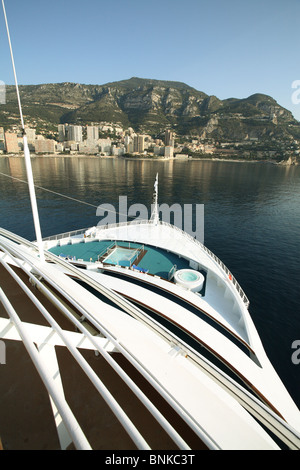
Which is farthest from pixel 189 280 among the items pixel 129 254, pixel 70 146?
pixel 70 146

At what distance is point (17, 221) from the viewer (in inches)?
1550

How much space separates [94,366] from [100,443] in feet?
4.08

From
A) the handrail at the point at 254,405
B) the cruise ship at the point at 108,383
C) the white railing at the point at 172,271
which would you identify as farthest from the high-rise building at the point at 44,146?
the handrail at the point at 254,405

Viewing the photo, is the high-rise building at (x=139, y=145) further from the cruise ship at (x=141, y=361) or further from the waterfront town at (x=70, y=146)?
the cruise ship at (x=141, y=361)

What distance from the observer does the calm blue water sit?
17.6 meters

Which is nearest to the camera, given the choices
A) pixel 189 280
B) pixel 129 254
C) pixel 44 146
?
pixel 189 280

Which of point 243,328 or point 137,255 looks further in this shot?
point 137,255

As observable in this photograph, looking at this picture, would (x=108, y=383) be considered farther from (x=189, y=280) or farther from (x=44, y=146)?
(x=44, y=146)

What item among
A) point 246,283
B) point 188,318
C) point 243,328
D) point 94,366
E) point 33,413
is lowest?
point 246,283

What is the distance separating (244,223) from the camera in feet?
134

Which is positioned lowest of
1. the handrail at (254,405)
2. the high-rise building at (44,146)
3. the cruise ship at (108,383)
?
the handrail at (254,405)

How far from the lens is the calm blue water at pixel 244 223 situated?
1758 centimetres
